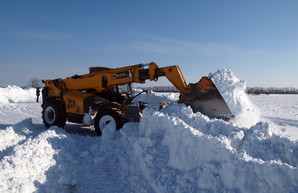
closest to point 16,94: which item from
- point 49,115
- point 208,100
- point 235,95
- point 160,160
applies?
point 49,115

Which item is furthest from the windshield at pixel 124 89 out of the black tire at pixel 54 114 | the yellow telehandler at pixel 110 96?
the black tire at pixel 54 114

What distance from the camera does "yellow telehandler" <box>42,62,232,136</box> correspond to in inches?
267

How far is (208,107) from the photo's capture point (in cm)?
681

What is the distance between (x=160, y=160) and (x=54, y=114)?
529cm

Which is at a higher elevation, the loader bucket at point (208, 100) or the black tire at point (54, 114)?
the loader bucket at point (208, 100)

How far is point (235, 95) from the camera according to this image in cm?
707

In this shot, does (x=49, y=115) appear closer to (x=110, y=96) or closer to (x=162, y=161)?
(x=110, y=96)

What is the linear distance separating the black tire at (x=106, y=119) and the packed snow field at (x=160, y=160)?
0.84 m

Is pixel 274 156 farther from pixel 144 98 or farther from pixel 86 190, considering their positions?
pixel 144 98

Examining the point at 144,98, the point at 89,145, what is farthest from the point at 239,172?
the point at 144,98

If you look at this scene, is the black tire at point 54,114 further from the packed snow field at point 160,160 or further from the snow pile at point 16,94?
the snow pile at point 16,94

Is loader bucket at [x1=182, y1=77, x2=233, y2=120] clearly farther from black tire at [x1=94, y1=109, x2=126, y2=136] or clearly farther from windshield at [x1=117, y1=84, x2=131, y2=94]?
windshield at [x1=117, y1=84, x2=131, y2=94]

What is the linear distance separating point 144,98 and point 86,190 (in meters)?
8.07

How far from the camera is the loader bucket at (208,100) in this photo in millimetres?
6727
